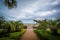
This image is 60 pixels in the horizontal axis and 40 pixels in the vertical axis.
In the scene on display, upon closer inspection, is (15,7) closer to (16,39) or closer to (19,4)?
(19,4)

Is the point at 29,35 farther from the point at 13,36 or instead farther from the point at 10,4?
the point at 10,4

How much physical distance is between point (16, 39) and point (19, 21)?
0.51 meters

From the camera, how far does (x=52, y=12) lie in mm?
3998

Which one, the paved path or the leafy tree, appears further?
the leafy tree

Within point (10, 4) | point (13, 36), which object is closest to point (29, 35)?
point (13, 36)

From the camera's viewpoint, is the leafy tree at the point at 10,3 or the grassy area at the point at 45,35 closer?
the grassy area at the point at 45,35

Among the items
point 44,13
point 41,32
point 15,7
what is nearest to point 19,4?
point 15,7

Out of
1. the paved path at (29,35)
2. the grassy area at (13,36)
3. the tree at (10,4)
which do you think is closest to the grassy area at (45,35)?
the paved path at (29,35)

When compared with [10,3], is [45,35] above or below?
below

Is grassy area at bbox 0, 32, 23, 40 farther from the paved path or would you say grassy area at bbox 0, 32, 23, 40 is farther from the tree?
the tree

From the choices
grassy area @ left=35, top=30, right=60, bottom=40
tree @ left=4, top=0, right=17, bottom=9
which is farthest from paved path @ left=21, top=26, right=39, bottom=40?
tree @ left=4, top=0, right=17, bottom=9

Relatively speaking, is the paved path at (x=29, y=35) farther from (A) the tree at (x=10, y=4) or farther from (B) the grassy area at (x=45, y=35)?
(A) the tree at (x=10, y=4)

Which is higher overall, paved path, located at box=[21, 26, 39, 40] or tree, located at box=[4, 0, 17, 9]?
tree, located at box=[4, 0, 17, 9]

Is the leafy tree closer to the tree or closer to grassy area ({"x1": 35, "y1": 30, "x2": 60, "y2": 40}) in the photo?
the tree
